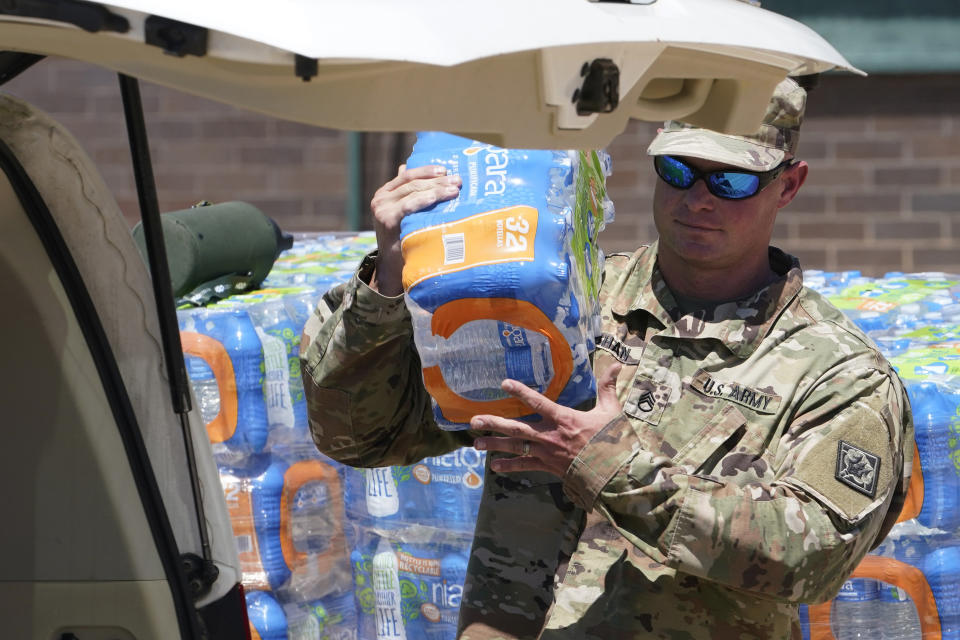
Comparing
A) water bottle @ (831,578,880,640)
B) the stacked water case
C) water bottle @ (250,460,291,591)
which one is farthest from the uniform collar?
water bottle @ (250,460,291,591)

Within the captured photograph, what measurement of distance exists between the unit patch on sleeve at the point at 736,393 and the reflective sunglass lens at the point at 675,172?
0.44 metres

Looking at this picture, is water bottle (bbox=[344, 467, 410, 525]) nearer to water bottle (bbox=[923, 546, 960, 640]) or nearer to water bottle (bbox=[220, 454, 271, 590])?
water bottle (bbox=[220, 454, 271, 590])

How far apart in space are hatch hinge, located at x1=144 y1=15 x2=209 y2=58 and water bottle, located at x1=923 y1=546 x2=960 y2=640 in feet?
9.12

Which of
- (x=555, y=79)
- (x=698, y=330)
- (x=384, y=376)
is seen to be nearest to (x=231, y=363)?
(x=384, y=376)

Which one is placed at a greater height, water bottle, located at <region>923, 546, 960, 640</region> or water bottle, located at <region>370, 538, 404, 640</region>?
water bottle, located at <region>923, 546, 960, 640</region>

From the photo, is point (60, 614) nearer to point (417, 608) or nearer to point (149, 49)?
point (149, 49)

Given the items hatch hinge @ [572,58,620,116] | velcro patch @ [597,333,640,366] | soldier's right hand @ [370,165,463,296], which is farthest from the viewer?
velcro patch @ [597,333,640,366]

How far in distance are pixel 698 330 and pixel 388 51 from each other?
1.54m

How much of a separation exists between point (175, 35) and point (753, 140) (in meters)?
1.74

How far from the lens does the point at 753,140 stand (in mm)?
2775

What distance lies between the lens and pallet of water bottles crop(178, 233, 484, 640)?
385 cm

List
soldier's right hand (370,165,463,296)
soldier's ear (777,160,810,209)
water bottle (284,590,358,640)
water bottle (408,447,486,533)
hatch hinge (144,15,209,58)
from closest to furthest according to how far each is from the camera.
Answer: hatch hinge (144,15,209,58), soldier's right hand (370,165,463,296), soldier's ear (777,160,810,209), water bottle (408,447,486,533), water bottle (284,590,358,640)

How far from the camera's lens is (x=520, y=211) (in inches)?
92.9

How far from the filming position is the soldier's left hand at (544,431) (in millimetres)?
2361
